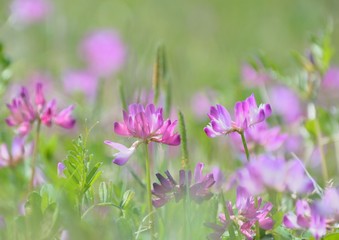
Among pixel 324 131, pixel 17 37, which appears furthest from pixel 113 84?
pixel 324 131

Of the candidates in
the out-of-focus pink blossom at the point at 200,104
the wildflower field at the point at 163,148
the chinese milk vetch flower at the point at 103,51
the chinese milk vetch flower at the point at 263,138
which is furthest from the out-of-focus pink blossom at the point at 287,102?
the chinese milk vetch flower at the point at 103,51

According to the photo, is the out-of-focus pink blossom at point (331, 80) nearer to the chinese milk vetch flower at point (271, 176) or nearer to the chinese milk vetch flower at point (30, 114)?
the chinese milk vetch flower at point (30, 114)

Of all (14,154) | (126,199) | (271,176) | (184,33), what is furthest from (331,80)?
(184,33)

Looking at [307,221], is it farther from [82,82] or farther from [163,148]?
[82,82]

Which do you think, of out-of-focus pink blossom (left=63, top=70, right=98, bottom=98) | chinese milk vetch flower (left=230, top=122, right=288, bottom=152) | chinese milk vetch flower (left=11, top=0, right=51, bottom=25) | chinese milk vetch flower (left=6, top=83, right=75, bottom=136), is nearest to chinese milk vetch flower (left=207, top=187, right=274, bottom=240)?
chinese milk vetch flower (left=6, top=83, right=75, bottom=136)

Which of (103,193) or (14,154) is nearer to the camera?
(103,193)

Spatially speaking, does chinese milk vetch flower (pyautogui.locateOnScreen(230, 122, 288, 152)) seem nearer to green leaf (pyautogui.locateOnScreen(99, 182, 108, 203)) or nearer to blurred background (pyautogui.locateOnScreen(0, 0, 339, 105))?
green leaf (pyautogui.locateOnScreen(99, 182, 108, 203))
